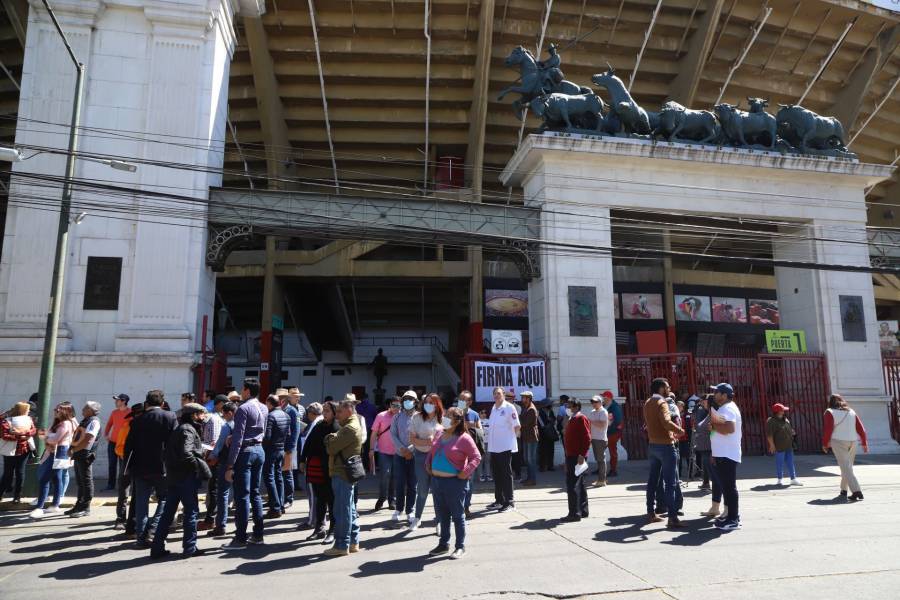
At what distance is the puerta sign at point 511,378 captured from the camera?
14.1 m

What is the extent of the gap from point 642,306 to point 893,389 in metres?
11.5

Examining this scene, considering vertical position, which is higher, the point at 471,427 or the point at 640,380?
the point at 640,380

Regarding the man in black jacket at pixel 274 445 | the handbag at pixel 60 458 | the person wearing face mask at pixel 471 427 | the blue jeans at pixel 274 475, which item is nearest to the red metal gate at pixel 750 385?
the person wearing face mask at pixel 471 427

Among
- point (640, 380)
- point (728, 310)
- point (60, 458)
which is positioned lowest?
point (60, 458)

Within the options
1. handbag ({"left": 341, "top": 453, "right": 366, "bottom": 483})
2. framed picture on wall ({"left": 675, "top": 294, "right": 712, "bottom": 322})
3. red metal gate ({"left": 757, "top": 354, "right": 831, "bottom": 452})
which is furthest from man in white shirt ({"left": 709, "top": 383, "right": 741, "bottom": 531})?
framed picture on wall ({"left": 675, "top": 294, "right": 712, "bottom": 322})

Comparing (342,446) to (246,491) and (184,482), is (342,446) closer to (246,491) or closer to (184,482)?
(246,491)

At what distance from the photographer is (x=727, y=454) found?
738 cm

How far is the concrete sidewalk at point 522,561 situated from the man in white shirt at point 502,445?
1.14 feet

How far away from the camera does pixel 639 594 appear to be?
495 cm

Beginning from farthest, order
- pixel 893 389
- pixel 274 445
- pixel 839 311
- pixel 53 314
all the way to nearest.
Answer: pixel 893 389 < pixel 839 311 < pixel 53 314 < pixel 274 445

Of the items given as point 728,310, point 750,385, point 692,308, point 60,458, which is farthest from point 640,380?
point 728,310

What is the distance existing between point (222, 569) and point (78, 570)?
149cm

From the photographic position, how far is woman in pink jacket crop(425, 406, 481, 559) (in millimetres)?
6188

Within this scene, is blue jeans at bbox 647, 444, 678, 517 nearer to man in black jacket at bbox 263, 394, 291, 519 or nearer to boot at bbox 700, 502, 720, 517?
boot at bbox 700, 502, 720, 517
